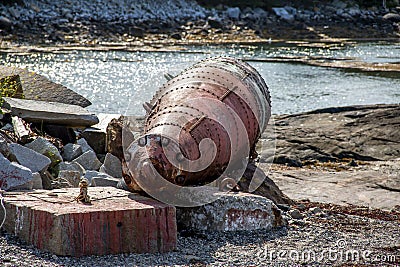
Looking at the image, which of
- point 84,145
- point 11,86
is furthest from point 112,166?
point 11,86

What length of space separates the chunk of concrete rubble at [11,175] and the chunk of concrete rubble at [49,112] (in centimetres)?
215

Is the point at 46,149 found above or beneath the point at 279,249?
above

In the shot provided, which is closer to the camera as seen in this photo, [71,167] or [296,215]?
[296,215]

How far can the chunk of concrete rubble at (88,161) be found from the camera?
734 cm

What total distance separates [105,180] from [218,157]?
105cm

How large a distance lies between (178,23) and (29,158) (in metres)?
28.2

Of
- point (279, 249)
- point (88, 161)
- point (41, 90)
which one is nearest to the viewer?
point (279, 249)

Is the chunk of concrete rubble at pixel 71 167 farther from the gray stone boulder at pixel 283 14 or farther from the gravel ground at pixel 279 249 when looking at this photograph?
the gray stone boulder at pixel 283 14

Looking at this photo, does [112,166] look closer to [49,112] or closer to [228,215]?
[49,112]

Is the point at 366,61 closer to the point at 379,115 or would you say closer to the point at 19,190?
the point at 379,115

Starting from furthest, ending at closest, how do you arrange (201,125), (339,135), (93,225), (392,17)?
(392,17)
(339,135)
(201,125)
(93,225)

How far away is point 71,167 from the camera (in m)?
6.86

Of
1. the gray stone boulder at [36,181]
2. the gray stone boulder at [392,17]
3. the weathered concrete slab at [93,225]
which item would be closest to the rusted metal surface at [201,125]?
the weathered concrete slab at [93,225]

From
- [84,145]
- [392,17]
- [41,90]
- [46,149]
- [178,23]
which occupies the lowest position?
[84,145]
